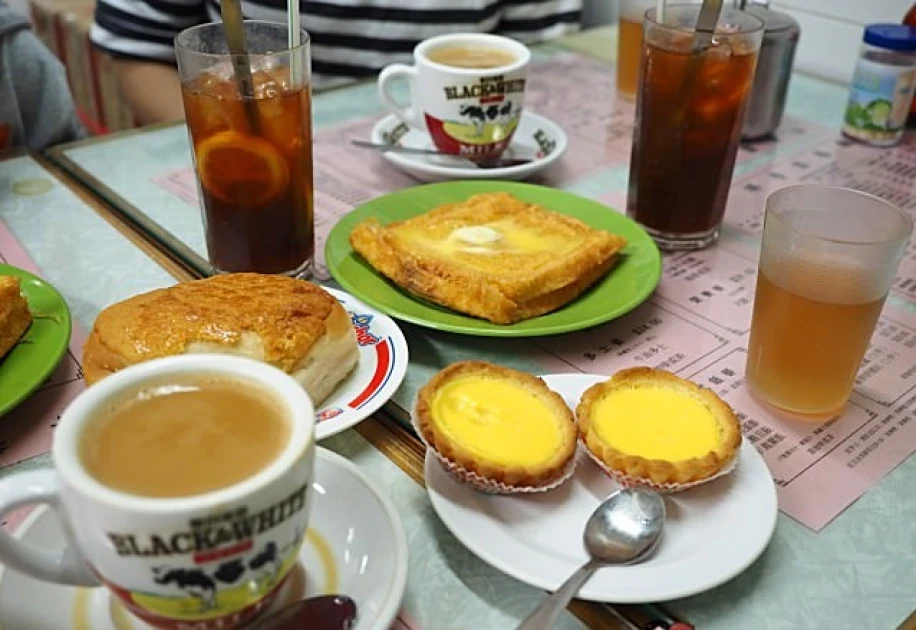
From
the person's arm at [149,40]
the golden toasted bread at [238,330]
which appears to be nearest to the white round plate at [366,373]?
the golden toasted bread at [238,330]

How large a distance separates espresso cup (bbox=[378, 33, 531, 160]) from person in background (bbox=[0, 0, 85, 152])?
683 millimetres

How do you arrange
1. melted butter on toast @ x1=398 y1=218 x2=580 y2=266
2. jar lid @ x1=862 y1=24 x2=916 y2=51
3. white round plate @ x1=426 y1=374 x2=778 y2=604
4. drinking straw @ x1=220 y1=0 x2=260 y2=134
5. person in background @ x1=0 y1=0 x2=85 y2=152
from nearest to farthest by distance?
1. white round plate @ x1=426 y1=374 x2=778 y2=604
2. drinking straw @ x1=220 y1=0 x2=260 y2=134
3. melted butter on toast @ x1=398 y1=218 x2=580 y2=266
4. jar lid @ x1=862 y1=24 x2=916 y2=51
5. person in background @ x1=0 y1=0 x2=85 y2=152

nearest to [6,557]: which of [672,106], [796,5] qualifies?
[672,106]

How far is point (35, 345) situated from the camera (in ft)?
2.72

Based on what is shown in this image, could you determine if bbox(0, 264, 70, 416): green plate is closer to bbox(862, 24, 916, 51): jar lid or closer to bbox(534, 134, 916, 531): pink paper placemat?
bbox(534, 134, 916, 531): pink paper placemat

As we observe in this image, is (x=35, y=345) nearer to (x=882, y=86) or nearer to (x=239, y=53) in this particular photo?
(x=239, y=53)

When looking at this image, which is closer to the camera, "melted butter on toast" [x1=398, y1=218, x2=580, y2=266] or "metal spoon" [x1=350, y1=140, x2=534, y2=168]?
"melted butter on toast" [x1=398, y1=218, x2=580, y2=266]

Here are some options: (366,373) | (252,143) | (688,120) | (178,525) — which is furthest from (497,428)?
(688,120)

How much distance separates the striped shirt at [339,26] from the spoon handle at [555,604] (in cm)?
143

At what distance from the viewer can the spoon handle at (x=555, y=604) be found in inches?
22.3

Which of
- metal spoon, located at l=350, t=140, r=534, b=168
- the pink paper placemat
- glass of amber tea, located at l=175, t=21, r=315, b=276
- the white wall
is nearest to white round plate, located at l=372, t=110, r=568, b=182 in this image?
metal spoon, located at l=350, t=140, r=534, b=168

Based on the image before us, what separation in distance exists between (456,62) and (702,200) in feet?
1.40

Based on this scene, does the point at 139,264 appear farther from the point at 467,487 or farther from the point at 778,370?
the point at 778,370

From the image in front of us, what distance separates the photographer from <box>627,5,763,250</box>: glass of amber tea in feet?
3.44
